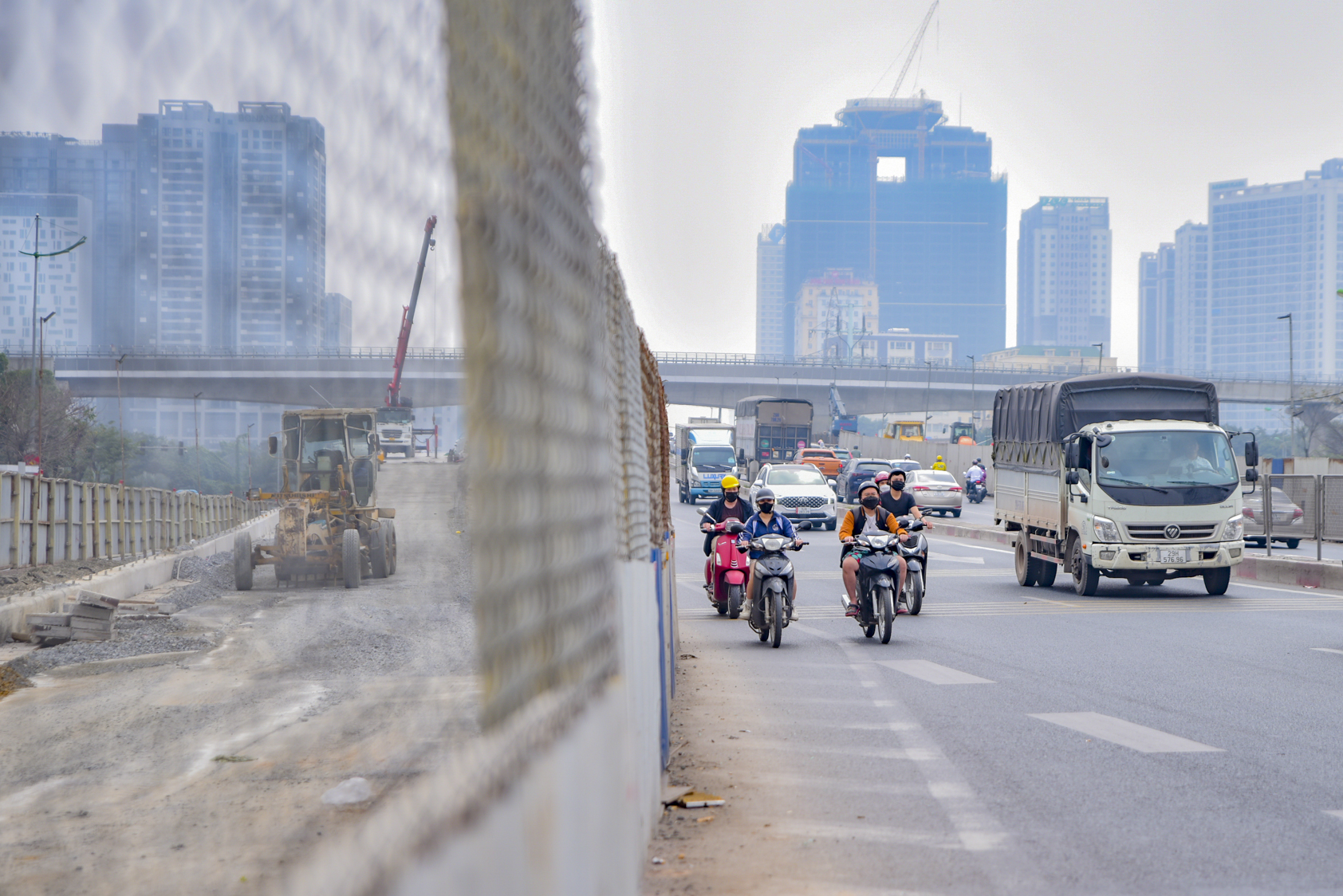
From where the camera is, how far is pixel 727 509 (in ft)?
48.4

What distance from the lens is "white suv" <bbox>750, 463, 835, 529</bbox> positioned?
3288 centimetres

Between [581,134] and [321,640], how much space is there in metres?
1.06

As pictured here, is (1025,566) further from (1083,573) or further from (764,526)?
(764,526)

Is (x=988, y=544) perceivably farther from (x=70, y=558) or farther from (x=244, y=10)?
(x=244, y=10)

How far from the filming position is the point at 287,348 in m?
1.36

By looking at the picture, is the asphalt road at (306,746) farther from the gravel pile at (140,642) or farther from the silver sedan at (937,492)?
the silver sedan at (937,492)

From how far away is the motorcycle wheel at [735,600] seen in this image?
15.3 m

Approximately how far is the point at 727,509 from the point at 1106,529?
5320 mm

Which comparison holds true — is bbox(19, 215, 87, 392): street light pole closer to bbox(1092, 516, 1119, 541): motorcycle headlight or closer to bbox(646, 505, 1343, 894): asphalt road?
bbox(646, 505, 1343, 894): asphalt road

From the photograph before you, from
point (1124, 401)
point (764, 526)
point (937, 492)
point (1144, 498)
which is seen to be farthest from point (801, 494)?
point (764, 526)

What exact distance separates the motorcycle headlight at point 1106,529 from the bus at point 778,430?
3878 centimetres

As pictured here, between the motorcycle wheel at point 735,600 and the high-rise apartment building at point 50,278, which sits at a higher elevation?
the high-rise apartment building at point 50,278

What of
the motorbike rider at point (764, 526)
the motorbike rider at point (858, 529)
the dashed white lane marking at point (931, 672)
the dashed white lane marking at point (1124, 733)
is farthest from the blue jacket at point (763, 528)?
the dashed white lane marking at point (1124, 733)

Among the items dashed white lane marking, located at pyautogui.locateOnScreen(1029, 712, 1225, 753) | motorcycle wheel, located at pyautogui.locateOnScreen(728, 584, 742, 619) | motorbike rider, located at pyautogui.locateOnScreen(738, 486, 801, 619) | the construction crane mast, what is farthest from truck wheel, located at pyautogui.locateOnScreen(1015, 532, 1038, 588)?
Result: the construction crane mast
